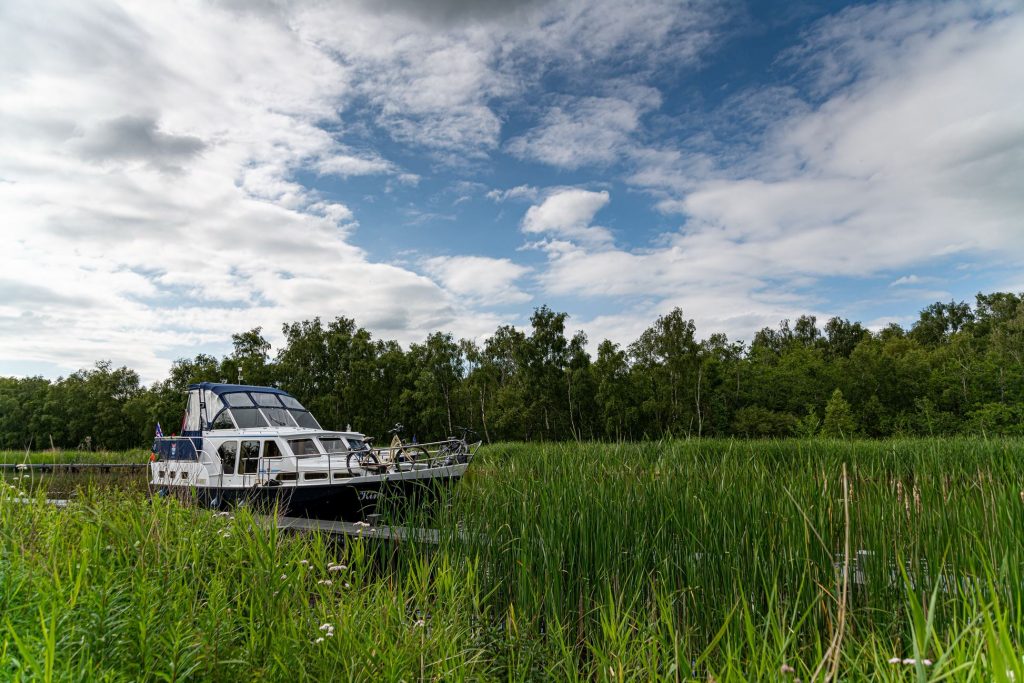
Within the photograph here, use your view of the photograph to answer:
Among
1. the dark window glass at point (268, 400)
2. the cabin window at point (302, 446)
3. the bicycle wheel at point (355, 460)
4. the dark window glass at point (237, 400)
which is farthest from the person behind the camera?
the dark window glass at point (268, 400)

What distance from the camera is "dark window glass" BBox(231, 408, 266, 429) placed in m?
14.2

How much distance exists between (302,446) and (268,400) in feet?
9.60

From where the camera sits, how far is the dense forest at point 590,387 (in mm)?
43438

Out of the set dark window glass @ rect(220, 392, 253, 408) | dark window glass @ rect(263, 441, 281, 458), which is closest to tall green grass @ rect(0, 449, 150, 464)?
dark window glass @ rect(220, 392, 253, 408)

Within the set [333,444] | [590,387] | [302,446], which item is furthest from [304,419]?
[590,387]

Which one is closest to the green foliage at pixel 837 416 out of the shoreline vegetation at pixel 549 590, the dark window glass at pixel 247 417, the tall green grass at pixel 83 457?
the dark window glass at pixel 247 417

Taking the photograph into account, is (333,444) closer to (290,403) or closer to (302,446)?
(302,446)

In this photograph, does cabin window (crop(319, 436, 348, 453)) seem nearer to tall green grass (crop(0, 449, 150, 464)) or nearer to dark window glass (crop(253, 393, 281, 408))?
dark window glass (crop(253, 393, 281, 408))

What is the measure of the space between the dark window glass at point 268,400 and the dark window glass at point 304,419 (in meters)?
0.47

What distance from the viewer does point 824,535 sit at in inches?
193

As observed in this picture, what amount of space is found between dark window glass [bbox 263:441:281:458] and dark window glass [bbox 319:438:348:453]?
0.98 m

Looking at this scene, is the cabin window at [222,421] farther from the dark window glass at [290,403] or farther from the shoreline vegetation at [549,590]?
the shoreline vegetation at [549,590]

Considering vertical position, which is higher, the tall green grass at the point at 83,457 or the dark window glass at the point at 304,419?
the dark window glass at the point at 304,419

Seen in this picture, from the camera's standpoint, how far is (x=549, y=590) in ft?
17.2
